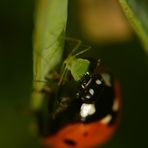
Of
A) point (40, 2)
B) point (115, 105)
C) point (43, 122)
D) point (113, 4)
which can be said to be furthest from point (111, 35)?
point (40, 2)

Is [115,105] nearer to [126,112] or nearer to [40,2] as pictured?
[126,112]

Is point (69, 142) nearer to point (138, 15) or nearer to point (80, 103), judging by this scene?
point (80, 103)

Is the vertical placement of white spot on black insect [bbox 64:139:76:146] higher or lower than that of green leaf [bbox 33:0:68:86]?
lower

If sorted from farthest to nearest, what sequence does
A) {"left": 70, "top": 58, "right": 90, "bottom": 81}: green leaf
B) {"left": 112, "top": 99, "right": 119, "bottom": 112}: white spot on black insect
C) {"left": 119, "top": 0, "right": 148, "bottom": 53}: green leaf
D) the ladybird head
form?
{"left": 112, "top": 99, "right": 119, "bottom": 112}: white spot on black insect → the ladybird head → {"left": 70, "top": 58, "right": 90, "bottom": 81}: green leaf → {"left": 119, "top": 0, "right": 148, "bottom": 53}: green leaf

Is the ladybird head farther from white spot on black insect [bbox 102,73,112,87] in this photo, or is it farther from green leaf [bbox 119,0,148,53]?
green leaf [bbox 119,0,148,53]

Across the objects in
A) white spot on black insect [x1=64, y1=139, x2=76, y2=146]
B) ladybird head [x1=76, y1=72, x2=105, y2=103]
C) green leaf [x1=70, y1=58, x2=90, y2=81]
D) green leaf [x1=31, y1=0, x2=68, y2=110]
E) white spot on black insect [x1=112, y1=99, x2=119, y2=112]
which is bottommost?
white spot on black insect [x1=64, y1=139, x2=76, y2=146]

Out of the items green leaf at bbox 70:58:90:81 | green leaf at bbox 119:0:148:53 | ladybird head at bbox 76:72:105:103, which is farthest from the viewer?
ladybird head at bbox 76:72:105:103

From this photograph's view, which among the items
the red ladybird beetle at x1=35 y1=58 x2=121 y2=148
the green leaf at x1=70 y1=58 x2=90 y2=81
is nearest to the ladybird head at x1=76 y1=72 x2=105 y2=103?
the red ladybird beetle at x1=35 y1=58 x2=121 y2=148
